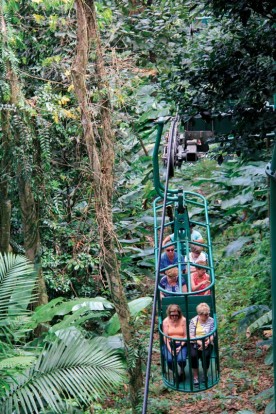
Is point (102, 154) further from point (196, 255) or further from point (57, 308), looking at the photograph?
point (57, 308)

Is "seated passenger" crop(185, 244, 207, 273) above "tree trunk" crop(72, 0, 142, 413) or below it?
below

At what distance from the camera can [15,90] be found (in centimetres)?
785

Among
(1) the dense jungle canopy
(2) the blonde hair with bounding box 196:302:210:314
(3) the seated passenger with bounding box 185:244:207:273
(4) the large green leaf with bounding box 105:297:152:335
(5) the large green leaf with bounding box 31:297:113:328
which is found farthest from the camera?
(4) the large green leaf with bounding box 105:297:152:335

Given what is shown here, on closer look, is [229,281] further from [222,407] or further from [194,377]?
[194,377]

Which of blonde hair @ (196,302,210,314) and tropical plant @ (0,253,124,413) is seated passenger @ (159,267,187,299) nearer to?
blonde hair @ (196,302,210,314)

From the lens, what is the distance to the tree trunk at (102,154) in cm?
666

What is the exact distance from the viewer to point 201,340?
20.7 ft

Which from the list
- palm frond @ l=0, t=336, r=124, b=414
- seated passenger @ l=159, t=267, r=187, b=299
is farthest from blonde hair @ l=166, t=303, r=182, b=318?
palm frond @ l=0, t=336, r=124, b=414

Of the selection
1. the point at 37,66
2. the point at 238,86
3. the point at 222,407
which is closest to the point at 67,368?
the point at 222,407

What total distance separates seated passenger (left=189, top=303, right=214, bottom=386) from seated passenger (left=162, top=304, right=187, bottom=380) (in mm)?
90

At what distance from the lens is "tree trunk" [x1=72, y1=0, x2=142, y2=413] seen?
6664mm

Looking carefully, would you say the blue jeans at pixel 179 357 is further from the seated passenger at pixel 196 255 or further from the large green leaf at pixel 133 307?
the large green leaf at pixel 133 307

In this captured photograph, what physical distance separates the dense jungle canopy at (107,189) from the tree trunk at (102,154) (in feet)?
0.04

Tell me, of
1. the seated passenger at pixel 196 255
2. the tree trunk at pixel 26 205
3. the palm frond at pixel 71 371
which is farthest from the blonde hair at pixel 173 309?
the tree trunk at pixel 26 205
